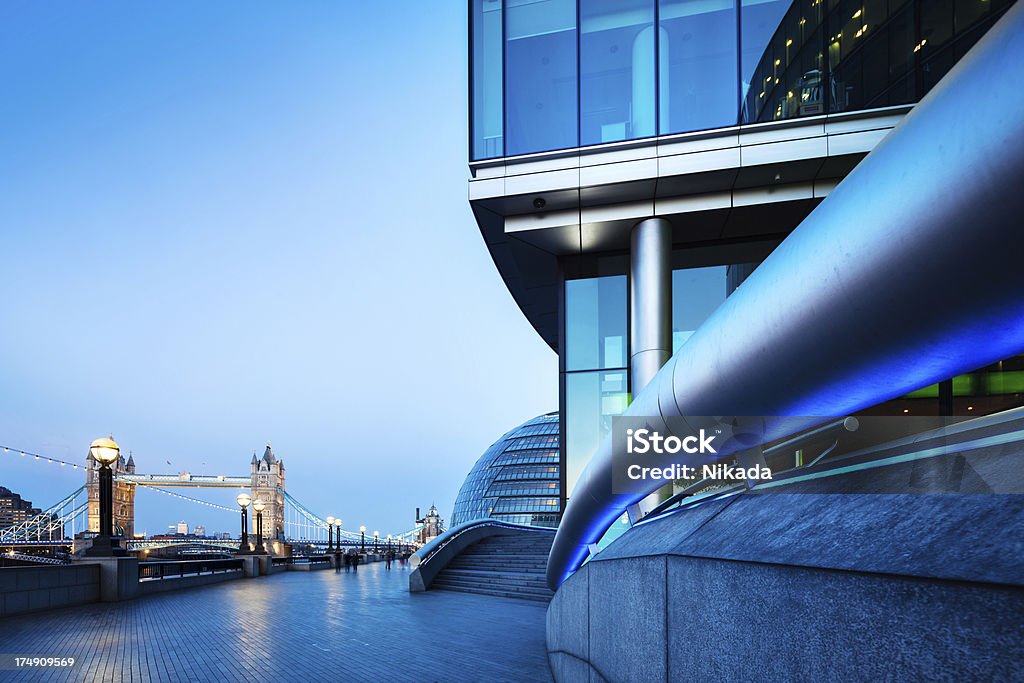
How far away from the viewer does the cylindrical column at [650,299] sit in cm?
1214

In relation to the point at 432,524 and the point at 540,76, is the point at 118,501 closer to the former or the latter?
the point at 432,524

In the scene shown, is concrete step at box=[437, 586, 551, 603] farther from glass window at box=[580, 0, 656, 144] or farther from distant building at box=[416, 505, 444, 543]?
distant building at box=[416, 505, 444, 543]

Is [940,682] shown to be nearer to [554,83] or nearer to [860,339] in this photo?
[860,339]

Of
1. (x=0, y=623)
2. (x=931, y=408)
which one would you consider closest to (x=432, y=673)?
(x=931, y=408)

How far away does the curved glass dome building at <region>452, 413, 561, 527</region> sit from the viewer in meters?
55.9

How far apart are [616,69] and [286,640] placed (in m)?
12.0

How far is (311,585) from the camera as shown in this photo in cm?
2547

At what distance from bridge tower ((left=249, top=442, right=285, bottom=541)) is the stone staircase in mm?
101521

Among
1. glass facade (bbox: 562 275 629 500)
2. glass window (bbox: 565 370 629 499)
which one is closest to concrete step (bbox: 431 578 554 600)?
glass window (bbox: 565 370 629 499)

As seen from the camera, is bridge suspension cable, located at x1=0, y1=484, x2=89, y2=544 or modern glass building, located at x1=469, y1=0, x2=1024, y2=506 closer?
modern glass building, located at x1=469, y1=0, x2=1024, y2=506

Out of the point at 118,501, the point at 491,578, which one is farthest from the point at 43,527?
the point at 491,578

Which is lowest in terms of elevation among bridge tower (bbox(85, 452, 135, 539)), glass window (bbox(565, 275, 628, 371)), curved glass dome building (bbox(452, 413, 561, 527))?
bridge tower (bbox(85, 452, 135, 539))

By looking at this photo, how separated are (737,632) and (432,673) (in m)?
7.91

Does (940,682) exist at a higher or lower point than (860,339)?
lower
